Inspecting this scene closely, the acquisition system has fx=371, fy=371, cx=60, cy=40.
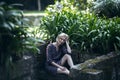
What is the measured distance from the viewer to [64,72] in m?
8.50

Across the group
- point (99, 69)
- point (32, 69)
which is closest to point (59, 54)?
point (32, 69)

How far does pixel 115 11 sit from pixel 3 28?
6.29 metres

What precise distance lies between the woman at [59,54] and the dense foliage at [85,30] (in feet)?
1.36

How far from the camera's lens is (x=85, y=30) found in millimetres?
9367

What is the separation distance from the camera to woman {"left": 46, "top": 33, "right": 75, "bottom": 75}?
28.3 feet

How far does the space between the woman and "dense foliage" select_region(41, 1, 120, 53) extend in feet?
1.36

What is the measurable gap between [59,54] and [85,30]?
3.25 feet

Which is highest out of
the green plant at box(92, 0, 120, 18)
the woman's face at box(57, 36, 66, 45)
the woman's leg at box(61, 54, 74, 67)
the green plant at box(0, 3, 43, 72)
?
the green plant at box(0, 3, 43, 72)

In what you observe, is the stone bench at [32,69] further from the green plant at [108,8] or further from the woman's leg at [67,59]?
the green plant at [108,8]

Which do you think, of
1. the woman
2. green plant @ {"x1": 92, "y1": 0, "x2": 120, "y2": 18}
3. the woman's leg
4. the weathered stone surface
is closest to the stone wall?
the weathered stone surface

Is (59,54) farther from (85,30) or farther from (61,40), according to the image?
(85,30)

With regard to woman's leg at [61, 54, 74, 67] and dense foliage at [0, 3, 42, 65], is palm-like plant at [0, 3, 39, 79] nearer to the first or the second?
dense foliage at [0, 3, 42, 65]

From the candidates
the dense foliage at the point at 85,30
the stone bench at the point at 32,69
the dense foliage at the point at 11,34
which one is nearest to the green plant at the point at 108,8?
the dense foliage at the point at 85,30

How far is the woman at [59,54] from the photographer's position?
28.3 feet
